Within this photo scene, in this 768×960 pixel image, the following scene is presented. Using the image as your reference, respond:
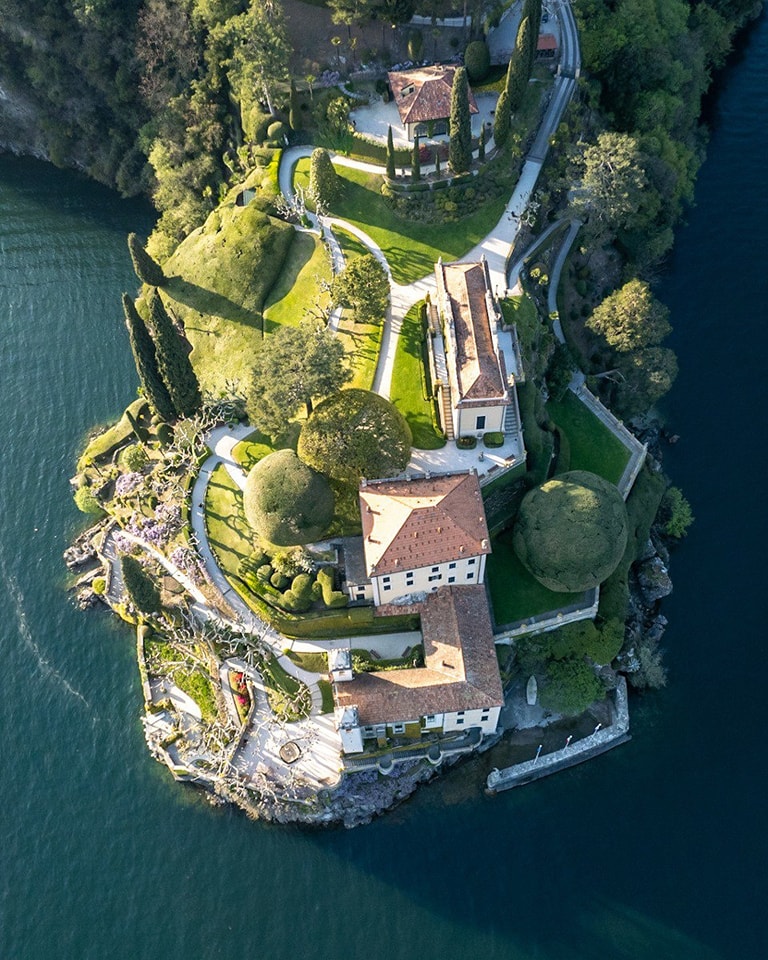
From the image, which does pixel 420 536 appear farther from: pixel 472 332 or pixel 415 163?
pixel 415 163

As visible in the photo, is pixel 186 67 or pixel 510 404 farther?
pixel 186 67

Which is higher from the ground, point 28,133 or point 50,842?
point 28,133

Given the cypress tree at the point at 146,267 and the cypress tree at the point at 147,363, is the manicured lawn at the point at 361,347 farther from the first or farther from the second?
the cypress tree at the point at 146,267

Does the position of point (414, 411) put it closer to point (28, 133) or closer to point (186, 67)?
point (186, 67)

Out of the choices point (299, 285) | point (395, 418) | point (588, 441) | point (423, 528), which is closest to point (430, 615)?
point (423, 528)

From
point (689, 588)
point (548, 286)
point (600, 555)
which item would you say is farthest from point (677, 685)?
point (548, 286)

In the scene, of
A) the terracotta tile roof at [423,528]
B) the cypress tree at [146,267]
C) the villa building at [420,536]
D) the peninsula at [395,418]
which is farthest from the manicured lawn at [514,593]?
the cypress tree at [146,267]
